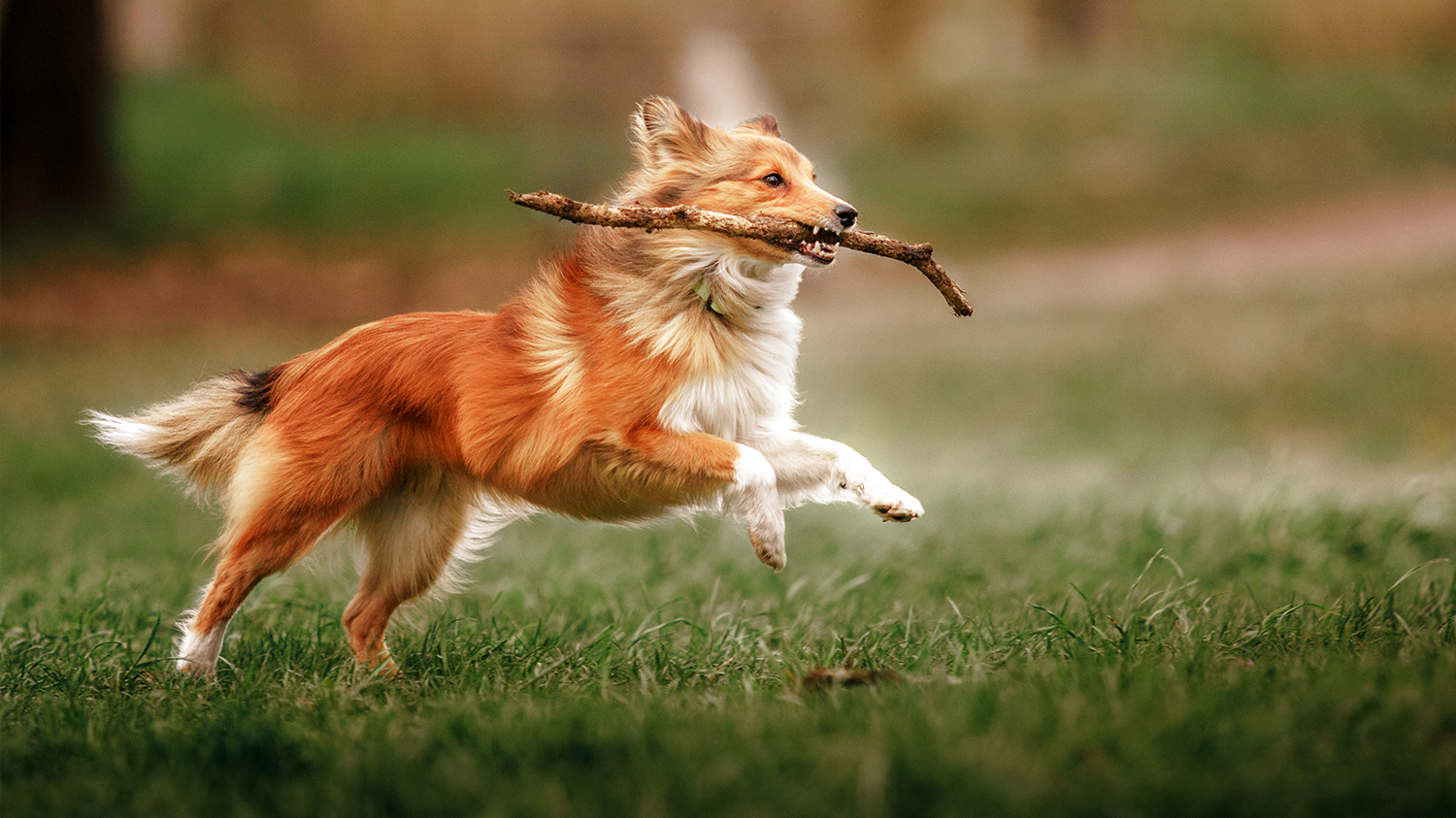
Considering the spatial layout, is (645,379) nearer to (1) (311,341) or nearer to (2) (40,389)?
(2) (40,389)

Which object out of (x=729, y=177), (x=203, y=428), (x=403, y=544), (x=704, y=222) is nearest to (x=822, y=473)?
(x=704, y=222)

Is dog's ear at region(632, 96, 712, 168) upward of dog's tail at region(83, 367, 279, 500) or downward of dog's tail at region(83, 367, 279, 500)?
upward

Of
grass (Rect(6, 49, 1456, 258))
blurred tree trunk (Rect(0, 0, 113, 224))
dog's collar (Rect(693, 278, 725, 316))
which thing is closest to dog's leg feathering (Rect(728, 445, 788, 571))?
dog's collar (Rect(693, 278, 725, 316))

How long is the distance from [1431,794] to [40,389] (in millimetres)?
11804

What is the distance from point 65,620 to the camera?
4.88 meters

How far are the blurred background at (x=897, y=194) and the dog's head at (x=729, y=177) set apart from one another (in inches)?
198

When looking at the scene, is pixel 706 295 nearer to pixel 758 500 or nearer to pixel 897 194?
pixel 758 500

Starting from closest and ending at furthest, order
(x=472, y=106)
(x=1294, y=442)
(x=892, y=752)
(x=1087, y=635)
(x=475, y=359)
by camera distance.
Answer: (x=892, y=752) < (x=1087, y=635) < (x=475, y=359) < (x=1294, y=442) < (x=472, y=106)

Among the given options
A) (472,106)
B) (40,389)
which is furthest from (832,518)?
(472,106)

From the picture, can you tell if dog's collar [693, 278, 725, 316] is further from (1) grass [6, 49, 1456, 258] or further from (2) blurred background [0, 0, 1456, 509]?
(1) grass [6, 49, 1456, 258]

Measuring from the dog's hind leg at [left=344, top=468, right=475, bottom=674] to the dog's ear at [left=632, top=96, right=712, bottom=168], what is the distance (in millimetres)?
1421

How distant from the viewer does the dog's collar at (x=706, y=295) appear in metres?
4.22

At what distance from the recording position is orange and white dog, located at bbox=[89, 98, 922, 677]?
412cm

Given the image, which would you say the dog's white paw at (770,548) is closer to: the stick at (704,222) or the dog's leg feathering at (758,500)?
the dog's leg feathering at (758,500)
